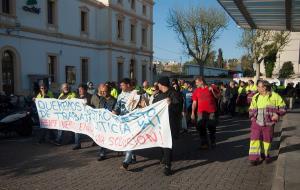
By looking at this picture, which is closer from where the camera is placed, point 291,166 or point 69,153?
point 291,166

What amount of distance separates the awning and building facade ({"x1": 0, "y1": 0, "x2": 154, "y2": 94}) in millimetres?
17063

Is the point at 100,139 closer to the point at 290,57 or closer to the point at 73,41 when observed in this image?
the point at 73,41

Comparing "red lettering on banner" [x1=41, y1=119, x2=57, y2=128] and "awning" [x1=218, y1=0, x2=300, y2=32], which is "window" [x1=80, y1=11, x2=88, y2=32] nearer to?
"awning" [x1=218, y1=0, x2=300, y2=32]

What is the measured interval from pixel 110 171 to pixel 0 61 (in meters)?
20.6

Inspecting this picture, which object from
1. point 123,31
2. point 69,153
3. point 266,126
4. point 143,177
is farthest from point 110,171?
point 123,31

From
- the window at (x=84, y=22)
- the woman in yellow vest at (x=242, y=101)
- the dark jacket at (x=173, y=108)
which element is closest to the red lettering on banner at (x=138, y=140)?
the dark jacket at (x=173, y=108)

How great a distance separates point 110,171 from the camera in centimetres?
826

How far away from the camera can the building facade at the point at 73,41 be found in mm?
28156

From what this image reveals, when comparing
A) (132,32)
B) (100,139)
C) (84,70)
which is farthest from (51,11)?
(100,139)

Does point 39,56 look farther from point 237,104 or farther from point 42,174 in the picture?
point 42,174

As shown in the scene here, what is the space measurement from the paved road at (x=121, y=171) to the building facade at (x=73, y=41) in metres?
17.9

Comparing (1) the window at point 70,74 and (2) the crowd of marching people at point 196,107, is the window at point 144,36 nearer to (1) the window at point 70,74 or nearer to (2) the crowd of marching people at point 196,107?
(1) the window at point 70,74

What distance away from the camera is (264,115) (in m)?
8.54

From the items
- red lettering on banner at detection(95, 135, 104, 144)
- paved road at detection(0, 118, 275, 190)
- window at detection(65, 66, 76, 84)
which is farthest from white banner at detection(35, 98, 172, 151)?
window at detection(65, 66, 76, 84)
